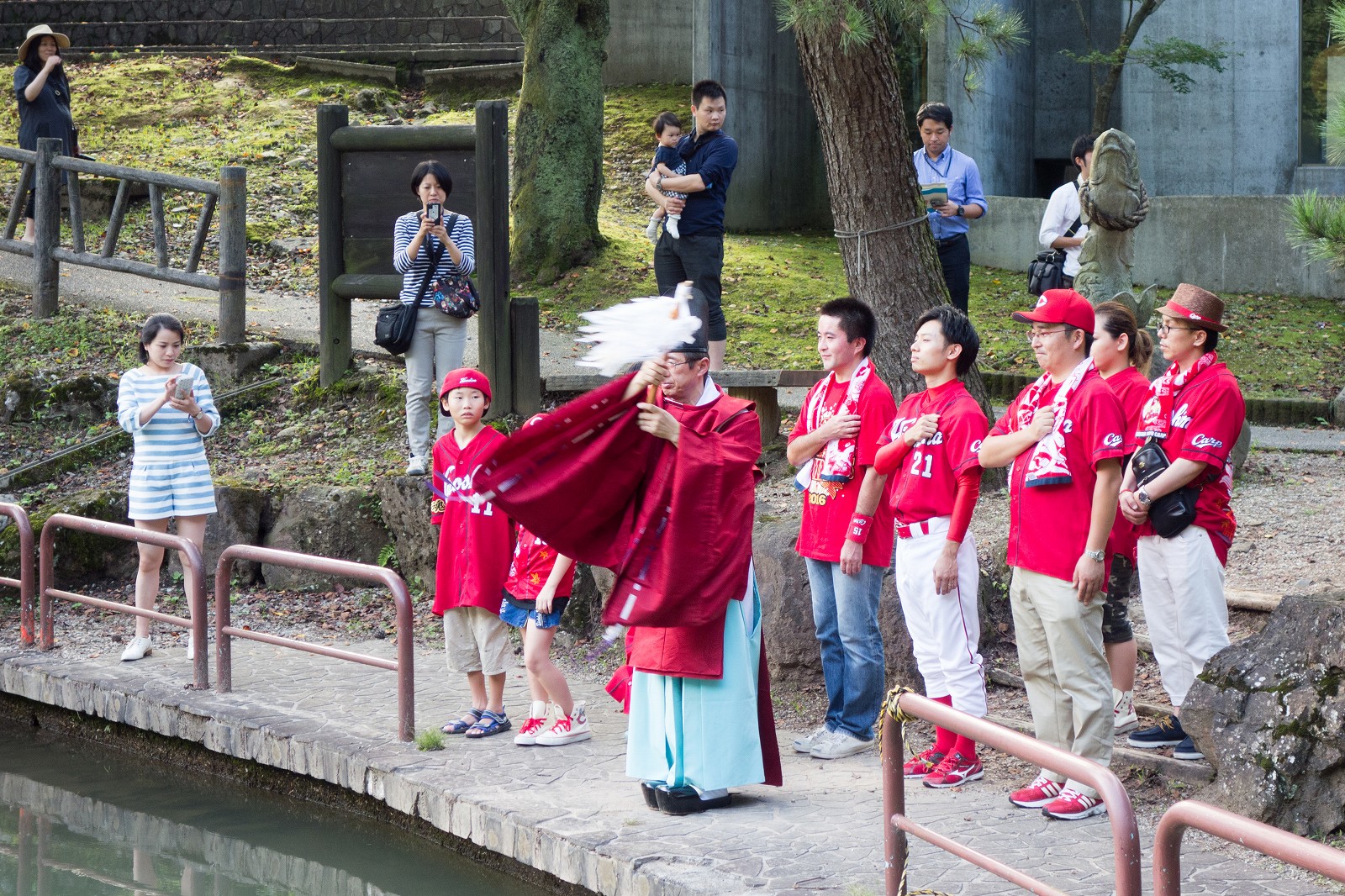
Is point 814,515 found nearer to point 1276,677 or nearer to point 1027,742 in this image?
point 1276,677

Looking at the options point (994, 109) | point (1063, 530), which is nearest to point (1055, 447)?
point (1063, 530)

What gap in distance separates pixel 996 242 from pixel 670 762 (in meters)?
12.9

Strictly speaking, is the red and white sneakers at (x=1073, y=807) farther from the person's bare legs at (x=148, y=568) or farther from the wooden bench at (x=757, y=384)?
the person's bare legs at (x=148, y=568)

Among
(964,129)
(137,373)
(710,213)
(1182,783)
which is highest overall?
(964,129)

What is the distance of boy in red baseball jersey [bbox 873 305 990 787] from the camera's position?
5176 mm

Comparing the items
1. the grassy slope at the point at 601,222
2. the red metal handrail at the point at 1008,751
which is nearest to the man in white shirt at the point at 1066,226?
the grassy slope at the point at 601,222

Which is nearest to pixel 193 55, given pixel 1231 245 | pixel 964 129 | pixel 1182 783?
pixel 964 129

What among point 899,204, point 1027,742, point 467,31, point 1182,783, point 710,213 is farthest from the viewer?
point 467,31

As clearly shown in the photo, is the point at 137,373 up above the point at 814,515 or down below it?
above

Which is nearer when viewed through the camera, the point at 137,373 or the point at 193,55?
the point at 137,373

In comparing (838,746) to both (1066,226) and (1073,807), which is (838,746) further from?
(1066,226)

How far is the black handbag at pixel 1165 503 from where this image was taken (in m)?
5.05

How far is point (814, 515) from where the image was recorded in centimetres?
565

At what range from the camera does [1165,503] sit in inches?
200
